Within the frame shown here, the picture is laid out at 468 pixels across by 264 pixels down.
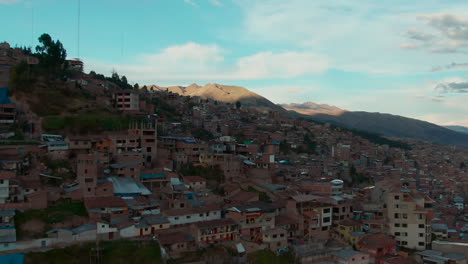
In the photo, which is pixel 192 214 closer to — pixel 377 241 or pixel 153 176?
pixel 153 176

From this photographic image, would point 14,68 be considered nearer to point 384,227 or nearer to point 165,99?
point 165,99

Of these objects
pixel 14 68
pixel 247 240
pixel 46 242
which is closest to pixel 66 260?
pixel 46 242

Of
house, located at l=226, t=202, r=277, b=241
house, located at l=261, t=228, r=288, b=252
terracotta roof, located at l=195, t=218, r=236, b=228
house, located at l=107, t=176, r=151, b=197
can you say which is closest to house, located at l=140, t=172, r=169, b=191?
house, located at l=107, t=176, r=151, b=197

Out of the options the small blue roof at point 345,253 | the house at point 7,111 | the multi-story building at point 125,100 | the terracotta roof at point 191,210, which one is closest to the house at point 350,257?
the small blue roof at point 345,253

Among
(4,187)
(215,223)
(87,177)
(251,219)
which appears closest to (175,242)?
(215,223)

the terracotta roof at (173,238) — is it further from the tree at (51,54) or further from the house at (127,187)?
the tree at (51,54)

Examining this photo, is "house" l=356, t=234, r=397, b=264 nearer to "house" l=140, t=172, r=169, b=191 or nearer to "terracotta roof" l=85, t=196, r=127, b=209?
"house" l=140, t=172, r=169, b=191
